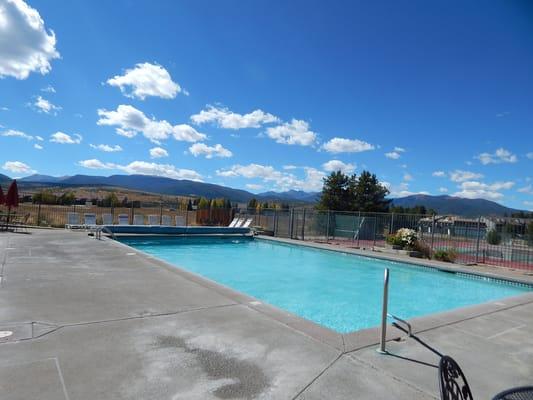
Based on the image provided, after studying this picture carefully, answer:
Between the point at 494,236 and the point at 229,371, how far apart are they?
11970mm

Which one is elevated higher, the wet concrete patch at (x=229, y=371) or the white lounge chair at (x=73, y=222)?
the white lounge chair at (x=73, y=222)

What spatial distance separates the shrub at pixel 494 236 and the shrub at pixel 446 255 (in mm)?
1154

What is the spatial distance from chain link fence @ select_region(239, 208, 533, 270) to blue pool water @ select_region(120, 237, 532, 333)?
2.43 meters

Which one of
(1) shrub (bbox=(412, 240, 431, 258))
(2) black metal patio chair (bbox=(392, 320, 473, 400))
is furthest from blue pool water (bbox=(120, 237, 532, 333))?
(2) black metal patio chair (bbox=(392, 320, 473, 400))

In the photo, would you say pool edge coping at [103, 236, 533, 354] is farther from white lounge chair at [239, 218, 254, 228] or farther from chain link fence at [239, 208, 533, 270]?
white lounge chair at [239, 218, 254, 228]

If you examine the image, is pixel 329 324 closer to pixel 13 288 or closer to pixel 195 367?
pixel 195 367

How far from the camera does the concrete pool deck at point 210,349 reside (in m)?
2.96

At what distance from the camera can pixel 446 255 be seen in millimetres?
12875

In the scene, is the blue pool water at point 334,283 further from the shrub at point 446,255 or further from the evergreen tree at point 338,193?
the evergreen tree at point 338,193

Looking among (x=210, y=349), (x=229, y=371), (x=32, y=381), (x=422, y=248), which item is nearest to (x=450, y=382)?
(x=229, y=371)

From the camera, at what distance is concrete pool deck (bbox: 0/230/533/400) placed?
116 inches

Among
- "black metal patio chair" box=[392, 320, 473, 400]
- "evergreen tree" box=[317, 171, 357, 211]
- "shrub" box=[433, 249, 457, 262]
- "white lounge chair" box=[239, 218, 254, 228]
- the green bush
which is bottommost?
"shrub" box=[433, 249, 457, 262]

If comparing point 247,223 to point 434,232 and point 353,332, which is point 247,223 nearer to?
point 434,232

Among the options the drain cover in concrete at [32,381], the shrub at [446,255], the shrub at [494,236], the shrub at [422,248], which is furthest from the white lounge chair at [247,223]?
the drain cover in concrete at [32,381]
